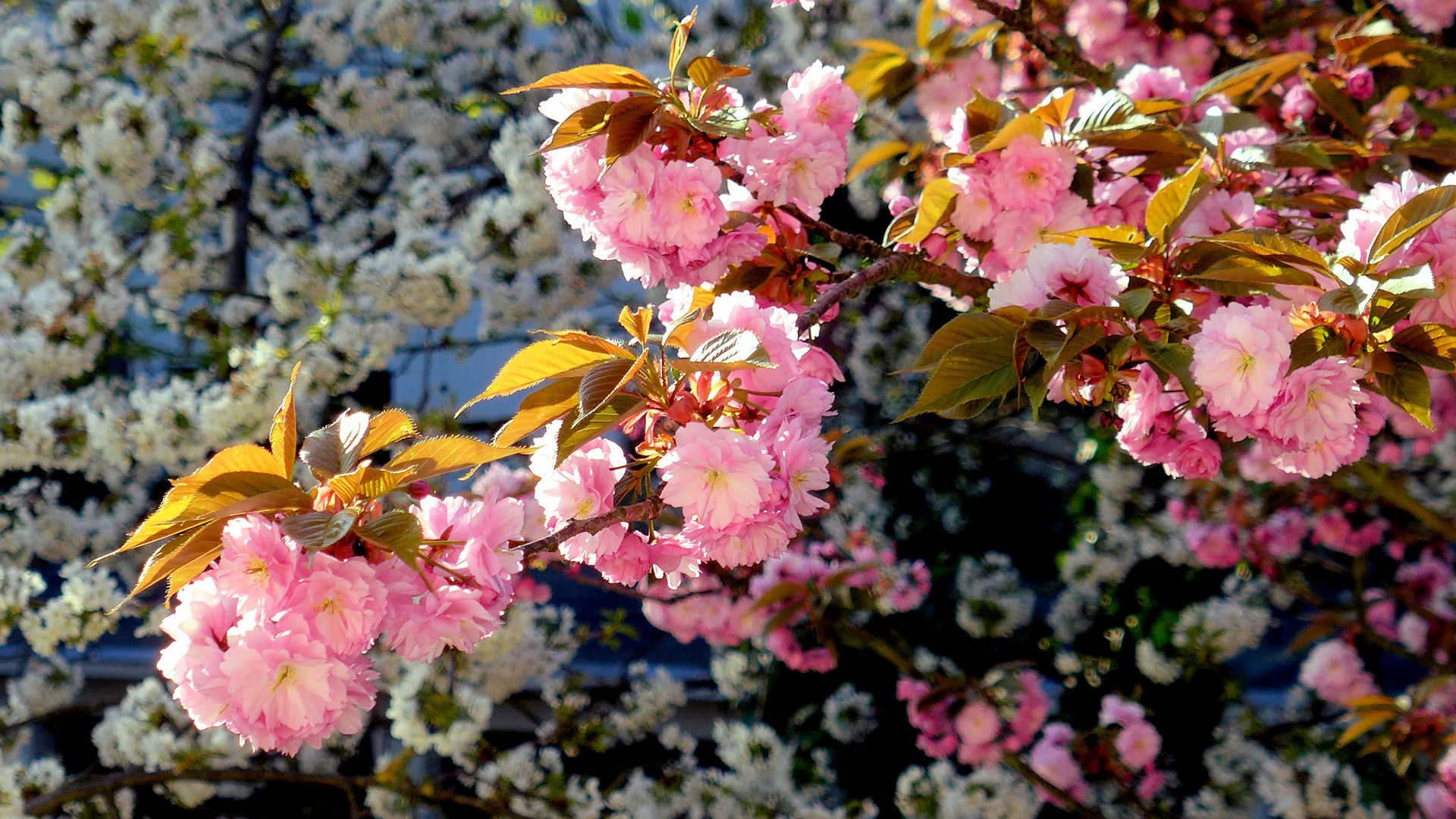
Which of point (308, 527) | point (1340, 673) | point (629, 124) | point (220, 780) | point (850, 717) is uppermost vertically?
point (629, 124)

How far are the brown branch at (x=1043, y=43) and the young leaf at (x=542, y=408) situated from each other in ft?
2.03

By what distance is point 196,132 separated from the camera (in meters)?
2.39

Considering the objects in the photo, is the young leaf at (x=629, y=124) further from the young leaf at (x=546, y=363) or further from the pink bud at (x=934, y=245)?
the pink bud at (x=934, y=245)

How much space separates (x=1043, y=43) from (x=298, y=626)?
977 mm

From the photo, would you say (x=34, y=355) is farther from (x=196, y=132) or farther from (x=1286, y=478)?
(x=1286, y=478)

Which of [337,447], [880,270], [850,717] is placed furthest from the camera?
[850,717]

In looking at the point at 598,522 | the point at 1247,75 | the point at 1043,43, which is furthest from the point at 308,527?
the point at 1247,75

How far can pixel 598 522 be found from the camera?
2.09ft

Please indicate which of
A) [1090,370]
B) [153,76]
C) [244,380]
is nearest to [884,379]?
[244,380]

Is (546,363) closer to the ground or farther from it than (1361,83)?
farther from it

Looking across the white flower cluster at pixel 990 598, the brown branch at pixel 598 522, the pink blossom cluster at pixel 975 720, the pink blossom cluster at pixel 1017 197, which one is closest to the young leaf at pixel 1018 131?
the pink blossom cluster at pixel 1017 197

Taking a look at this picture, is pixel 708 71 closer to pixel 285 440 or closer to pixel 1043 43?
pixel 285 440

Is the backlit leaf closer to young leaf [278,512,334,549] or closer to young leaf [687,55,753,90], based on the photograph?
young leaf [687,55,753,90]

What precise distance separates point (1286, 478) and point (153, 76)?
2.61m
